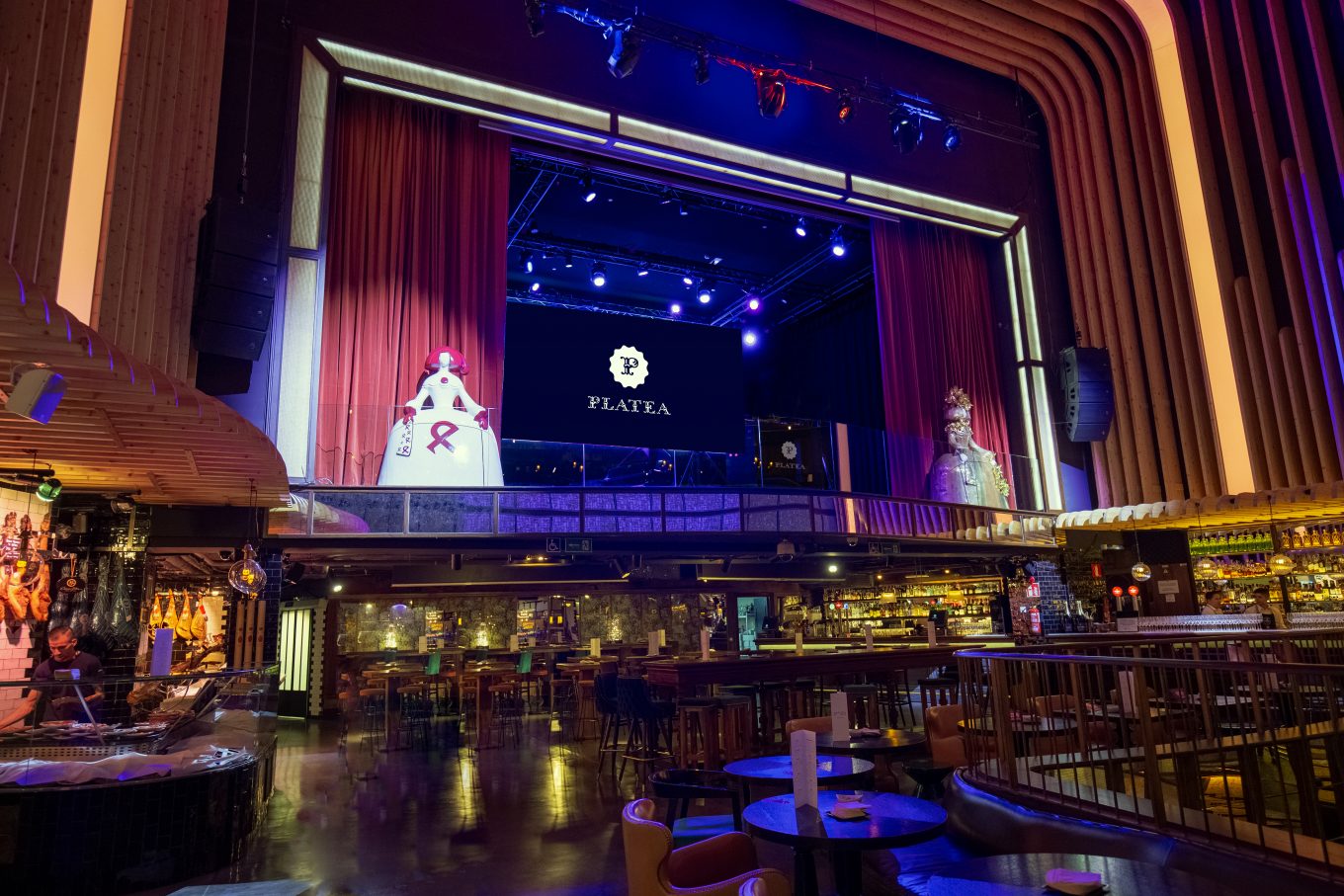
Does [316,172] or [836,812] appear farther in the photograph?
[316,172]

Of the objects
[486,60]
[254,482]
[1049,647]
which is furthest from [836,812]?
[486,60]

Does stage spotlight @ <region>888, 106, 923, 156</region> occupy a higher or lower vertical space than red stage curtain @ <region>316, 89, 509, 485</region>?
higher

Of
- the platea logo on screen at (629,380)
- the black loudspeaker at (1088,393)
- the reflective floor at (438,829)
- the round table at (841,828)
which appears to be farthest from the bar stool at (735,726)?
the black loudspeaker at (1088,393)

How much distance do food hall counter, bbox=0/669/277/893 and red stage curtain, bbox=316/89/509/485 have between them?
4115 mm

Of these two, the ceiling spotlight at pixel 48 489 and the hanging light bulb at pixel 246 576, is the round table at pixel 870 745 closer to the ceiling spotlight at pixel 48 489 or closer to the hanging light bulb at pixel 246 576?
the hanging light bulb at pixel 246 576

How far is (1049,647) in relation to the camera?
6555 millimetres

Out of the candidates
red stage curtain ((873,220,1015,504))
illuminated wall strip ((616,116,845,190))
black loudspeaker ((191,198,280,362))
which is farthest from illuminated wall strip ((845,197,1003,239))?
black loudspeaker ((191,198,280,362))

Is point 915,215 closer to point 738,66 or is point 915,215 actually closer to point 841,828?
point 738,66

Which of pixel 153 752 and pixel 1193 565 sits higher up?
pixel 1193 565

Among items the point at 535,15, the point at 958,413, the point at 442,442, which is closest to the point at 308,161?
the point at 535,15

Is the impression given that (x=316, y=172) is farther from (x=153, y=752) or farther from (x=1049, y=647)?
(x=1049, y=647)

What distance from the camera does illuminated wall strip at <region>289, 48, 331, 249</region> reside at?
960 centimetres

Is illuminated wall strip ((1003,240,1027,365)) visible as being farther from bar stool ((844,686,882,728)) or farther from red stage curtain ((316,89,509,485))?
red stage curtain ((316,89,509,485))

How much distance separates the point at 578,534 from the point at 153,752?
5343 millimetres
